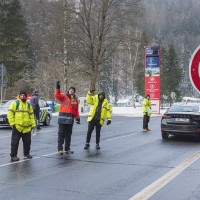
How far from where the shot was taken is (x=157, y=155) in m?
11.8

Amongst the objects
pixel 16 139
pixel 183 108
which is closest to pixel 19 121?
pixel 16 139

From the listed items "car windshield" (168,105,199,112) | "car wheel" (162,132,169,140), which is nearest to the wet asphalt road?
"car wheel" (162,132,169,140)

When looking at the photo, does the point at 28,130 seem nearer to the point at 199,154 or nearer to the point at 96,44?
the point at 199,154

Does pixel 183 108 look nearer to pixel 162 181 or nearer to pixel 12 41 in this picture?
pixel 162 181

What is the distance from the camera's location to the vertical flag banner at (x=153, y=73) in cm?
3888

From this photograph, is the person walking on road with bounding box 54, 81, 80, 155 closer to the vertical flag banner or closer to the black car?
the black car

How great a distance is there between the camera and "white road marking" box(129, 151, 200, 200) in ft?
22.7

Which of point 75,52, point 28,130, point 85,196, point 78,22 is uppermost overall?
point 78,22

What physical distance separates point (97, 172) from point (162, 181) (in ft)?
4.81

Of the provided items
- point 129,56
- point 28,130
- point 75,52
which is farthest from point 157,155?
point 129,56

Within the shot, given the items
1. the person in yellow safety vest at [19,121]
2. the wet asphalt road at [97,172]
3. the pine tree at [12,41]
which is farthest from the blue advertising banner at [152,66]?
the person in yellow safety vest at [19,121]

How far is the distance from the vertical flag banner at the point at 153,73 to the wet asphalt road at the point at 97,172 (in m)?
25.2

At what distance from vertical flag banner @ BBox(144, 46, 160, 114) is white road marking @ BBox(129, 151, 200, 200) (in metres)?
28.1

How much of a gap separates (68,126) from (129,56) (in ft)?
177
